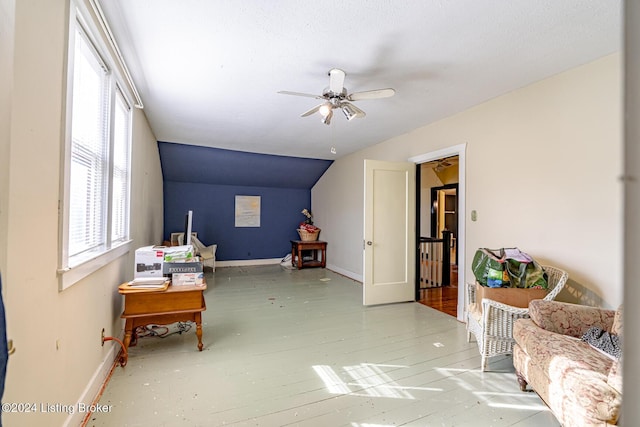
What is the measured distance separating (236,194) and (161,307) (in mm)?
4680

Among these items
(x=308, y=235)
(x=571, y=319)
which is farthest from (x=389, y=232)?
(x=308, y=235)

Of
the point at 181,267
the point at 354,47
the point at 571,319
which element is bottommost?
the point at 571,319

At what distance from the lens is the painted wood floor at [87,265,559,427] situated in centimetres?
173

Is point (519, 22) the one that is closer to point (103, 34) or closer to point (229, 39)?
point (229, 39)

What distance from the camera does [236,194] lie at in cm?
686

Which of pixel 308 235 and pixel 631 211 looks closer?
pixel 631 211

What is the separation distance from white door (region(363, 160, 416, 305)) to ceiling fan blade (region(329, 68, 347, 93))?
1.53 metres

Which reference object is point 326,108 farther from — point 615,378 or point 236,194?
point 236,194

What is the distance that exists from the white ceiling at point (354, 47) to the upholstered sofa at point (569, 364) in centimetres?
179

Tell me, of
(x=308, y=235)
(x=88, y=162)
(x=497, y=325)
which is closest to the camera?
(x=88, y=162)

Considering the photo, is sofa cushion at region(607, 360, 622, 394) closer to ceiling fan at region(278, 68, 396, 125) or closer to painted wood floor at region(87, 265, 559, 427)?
painted wood floor at region(87, 265, 559, 427)

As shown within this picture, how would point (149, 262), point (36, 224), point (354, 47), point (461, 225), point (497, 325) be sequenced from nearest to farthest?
point (36, 224)
point (354, 47)
point (497, 325)
point (149, 262)
point (461, 225)

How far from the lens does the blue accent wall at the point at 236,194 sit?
18.9 feet

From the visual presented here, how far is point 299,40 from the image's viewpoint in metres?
2.00
